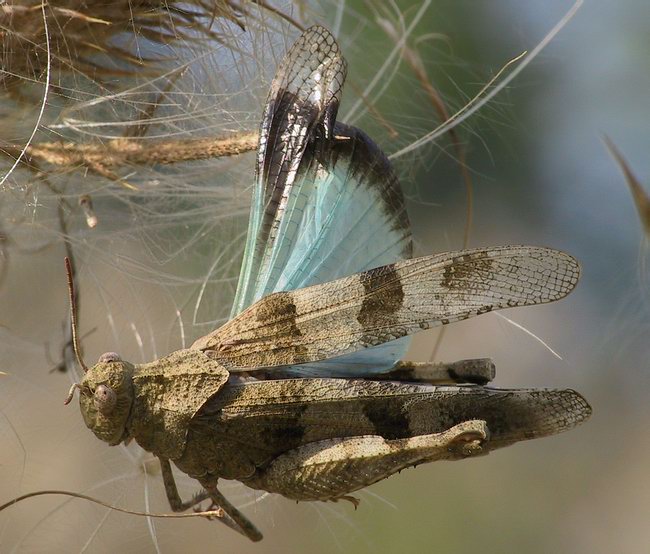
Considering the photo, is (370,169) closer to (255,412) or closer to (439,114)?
(255,412)

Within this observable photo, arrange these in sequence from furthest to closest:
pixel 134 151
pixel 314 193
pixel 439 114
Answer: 1. pixel 439 114
2. pixel 134 151
3. pixel 314 193

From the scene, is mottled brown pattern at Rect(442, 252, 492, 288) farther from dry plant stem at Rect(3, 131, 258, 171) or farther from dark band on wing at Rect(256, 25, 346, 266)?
dry plant stem at Rect(3, 131, 258, 171)

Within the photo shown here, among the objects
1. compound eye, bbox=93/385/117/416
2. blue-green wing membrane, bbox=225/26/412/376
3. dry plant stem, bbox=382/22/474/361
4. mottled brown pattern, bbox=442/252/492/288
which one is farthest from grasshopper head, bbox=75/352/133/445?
dry plant stem, bbox=382/22/474/361

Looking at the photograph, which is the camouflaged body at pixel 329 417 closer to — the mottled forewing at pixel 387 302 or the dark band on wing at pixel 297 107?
the mottled forewing at pixel 387 302

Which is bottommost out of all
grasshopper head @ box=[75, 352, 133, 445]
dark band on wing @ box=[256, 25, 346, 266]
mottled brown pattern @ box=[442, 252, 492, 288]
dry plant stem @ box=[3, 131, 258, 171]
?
grasshopper head @ box=[75, 352, 133, 445]

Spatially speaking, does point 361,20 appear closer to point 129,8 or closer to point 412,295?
point 129,8

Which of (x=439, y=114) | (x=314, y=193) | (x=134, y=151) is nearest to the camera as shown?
(x=314, y=193)

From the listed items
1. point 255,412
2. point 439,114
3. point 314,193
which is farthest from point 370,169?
point 439,114
